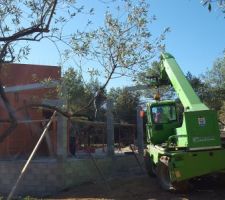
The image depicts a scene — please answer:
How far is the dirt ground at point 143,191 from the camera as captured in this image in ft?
43.6

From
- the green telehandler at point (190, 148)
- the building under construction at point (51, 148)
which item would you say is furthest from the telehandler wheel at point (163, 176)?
the building under construction at point (51, 148)

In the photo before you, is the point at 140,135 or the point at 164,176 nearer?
the point at 164,176

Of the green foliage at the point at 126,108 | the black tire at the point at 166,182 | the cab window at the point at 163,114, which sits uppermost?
the green foliage at the point at 126,108

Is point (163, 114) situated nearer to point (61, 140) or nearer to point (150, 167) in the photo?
point (150, 167)

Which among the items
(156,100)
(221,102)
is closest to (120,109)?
(221,102)

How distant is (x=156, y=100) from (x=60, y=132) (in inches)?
125

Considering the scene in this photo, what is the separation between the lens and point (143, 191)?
14.3 meters

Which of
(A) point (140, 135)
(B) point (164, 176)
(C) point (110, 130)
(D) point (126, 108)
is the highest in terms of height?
(D) point (126, 108)

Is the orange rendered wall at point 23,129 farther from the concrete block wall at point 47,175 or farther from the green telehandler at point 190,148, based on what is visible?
the green telehandler at point 190,148

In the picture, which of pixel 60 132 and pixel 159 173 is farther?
pixel 60 132

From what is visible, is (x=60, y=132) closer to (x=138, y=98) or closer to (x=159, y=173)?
(x=159, y=173)

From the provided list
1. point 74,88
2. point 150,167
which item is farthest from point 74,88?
point 150,167

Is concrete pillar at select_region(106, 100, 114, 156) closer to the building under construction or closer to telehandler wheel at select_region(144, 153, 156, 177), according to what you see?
the building under construction

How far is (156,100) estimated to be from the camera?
1584 centimetres
